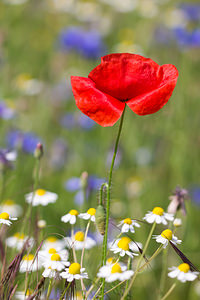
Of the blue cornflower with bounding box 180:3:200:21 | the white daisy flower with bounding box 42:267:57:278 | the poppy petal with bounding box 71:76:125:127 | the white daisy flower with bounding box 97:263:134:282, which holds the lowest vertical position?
the white daisy flower with bounding box 97:263:134:282

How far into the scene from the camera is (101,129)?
8.24ft

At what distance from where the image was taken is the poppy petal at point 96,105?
1.96 feet

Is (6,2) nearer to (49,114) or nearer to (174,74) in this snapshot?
(49,114)

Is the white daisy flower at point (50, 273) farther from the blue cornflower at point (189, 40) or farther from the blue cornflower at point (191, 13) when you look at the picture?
the blue cornflower at point (191, 13)

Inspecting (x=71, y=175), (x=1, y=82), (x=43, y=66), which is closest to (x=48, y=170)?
(x=71, y=175)

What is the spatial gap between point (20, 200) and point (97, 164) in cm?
57

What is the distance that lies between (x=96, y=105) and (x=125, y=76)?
7cm

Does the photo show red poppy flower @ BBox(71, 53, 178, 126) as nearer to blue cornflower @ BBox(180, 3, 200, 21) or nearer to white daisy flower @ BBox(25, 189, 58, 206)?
white daisy flower @ BBox(25, 189, 58, 206)

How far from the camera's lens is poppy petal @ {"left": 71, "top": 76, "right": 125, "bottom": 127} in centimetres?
60

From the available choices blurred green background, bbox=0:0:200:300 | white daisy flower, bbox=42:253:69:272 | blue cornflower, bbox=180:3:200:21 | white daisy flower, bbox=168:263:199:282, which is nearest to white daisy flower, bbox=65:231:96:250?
white daisy flower, bbox=42:253:69:272

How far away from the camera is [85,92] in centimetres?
61

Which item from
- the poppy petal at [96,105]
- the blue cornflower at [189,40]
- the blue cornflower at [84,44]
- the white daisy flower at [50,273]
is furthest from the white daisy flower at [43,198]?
the blue cornflower at [84,44]

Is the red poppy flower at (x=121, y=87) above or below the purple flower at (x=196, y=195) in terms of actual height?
below

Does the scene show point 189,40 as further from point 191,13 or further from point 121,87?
point 121,87
